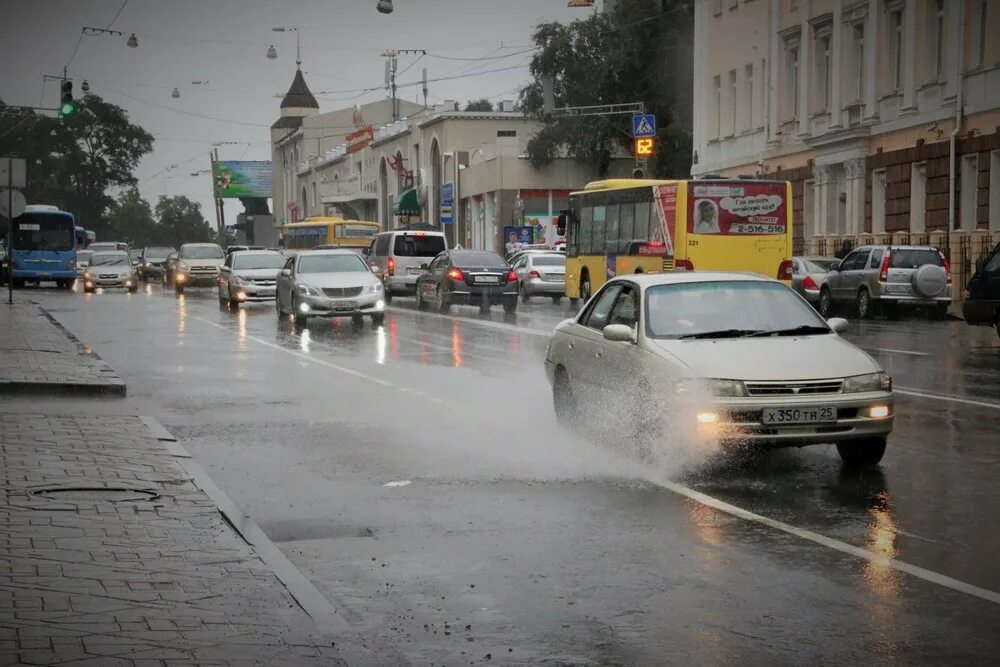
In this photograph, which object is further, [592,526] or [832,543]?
[592,526]

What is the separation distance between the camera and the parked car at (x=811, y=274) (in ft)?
125

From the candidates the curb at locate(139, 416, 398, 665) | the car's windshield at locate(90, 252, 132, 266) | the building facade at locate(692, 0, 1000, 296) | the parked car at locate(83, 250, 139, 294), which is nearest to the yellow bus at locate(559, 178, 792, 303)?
the building facade at locate(692, 0, 1000, 296)

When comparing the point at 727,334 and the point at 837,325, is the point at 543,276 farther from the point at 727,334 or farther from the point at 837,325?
the point at 727,334

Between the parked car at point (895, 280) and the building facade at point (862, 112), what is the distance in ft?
Result: 11.9

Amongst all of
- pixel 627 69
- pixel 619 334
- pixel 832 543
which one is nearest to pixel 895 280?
pixel 619 334

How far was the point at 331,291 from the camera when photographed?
31125mm

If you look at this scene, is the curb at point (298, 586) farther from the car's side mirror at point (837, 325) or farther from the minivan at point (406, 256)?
the minivan at point (406, 256)

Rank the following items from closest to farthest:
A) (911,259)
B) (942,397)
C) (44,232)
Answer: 1. (942,397)
2. (911,259)
3. (44,232)

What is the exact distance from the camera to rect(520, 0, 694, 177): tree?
220ft

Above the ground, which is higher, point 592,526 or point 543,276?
point 592,526

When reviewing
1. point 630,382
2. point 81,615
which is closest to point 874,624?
point 81,615

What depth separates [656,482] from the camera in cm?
1013

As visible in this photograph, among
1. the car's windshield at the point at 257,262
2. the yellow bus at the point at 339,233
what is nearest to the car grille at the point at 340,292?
the car's windshield at the point at 257,262

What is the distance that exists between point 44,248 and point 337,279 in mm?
32356
